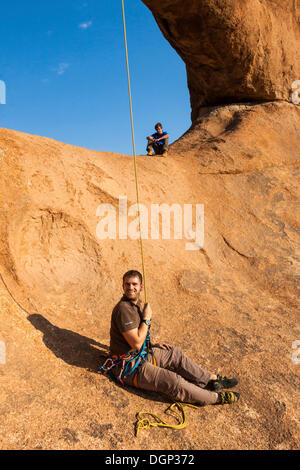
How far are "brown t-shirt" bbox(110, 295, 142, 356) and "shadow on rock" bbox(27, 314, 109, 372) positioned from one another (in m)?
0.37

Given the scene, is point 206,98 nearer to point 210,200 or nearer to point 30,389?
point 210,200

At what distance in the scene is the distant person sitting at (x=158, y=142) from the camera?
7992 millimetres

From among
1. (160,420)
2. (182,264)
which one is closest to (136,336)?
(160,420)

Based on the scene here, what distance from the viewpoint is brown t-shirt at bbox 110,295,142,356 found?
9.52ft

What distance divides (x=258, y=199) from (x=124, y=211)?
9.85ft

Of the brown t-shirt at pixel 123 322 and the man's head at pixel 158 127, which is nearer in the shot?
the brown t-shirt at pixel 123 322

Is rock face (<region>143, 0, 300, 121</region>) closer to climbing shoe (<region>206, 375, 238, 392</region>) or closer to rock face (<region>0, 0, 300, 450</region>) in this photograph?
rock face (<region>0, 0, 300, 450</region>)

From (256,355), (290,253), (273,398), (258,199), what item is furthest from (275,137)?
(273,398)
